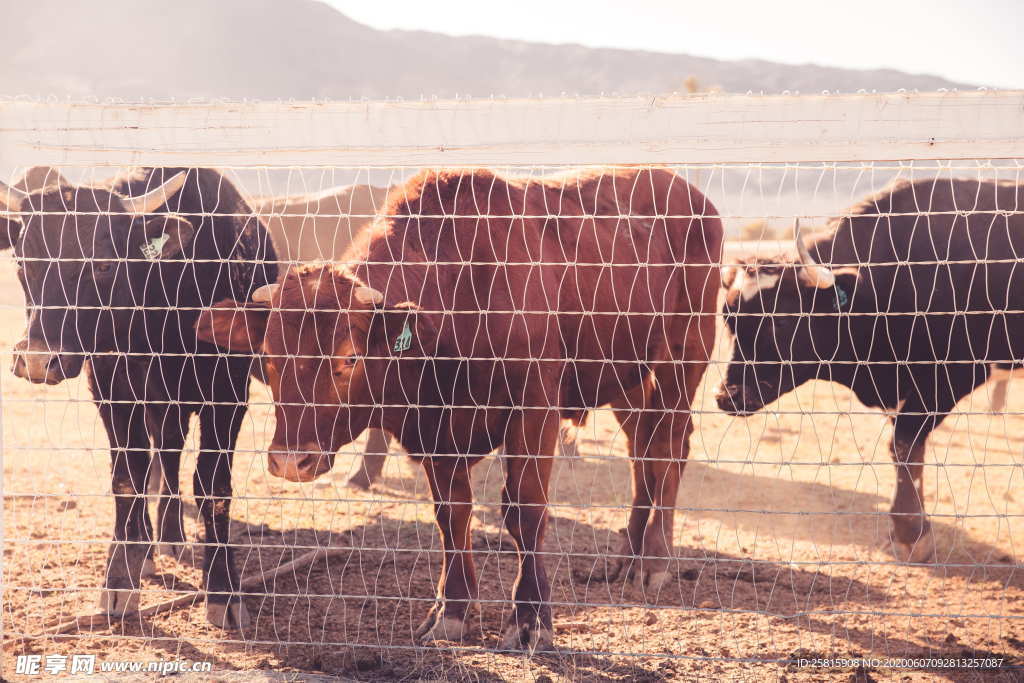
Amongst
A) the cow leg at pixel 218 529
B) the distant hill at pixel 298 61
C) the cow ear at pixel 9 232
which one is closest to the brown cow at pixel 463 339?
the cow leg at pixel 218 529

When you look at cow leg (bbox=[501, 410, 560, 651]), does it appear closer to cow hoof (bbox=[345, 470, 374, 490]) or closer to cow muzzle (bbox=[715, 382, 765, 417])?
cow muzzle (bbox=[715, 382, 765, 417])

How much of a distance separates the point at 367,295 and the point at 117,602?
2.14 metres

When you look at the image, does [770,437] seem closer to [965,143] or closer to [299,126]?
[965,143]

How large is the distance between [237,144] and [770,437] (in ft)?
20.8

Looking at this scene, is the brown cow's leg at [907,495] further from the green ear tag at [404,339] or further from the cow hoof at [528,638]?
the green ear tag at [404,339]

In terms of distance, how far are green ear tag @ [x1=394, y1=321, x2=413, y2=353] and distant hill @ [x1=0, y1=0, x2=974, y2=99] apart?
86.4m

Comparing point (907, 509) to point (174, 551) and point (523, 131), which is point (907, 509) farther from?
point (174, 551)

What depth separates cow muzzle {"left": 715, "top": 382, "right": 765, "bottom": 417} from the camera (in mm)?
5542

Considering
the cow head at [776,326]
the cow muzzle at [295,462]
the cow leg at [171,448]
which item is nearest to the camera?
the cow muzzle at [295,462]

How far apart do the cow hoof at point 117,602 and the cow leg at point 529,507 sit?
1827 mm

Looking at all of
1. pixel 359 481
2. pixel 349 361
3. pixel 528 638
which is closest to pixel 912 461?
pixel 528 638

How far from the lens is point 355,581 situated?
15.9 ft

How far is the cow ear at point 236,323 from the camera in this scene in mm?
3648

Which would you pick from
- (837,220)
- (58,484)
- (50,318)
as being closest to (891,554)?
(837,220)
